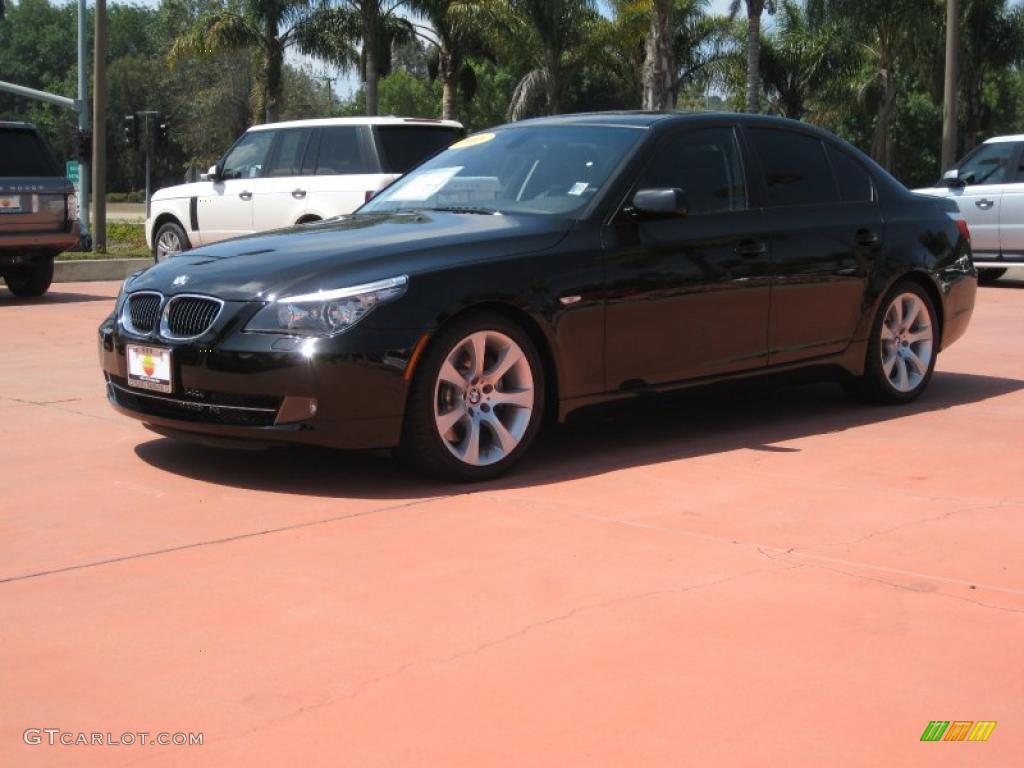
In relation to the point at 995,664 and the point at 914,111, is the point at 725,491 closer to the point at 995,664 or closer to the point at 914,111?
the point at 995,664

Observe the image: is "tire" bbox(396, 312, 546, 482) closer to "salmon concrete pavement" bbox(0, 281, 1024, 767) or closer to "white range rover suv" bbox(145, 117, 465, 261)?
"salmon concrete pavement" bbox(0, 281, 1024, 767)

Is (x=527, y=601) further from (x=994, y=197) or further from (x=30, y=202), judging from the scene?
(x=994, y=197)

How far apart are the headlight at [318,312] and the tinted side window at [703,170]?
1724 millimetres

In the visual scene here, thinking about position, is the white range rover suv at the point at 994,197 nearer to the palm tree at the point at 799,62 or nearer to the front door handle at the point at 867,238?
the front door handle at the point at 867,238

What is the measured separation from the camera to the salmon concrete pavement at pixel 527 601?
3601 mm

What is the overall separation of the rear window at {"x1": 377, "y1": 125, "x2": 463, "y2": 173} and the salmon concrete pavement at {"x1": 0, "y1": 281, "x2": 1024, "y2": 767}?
796cm

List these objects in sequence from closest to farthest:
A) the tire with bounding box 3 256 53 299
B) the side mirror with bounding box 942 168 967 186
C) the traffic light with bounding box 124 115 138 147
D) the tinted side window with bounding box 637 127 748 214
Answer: the tinted side window with bounding box 637 127 748 214
the tire with bounding box 3 256 53 299
the side mirror with bounding box 942 168 967 186
the traffic light with bounding box 124 115 138 147

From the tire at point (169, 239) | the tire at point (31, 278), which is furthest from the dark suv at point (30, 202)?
the tire at point (169, 239)

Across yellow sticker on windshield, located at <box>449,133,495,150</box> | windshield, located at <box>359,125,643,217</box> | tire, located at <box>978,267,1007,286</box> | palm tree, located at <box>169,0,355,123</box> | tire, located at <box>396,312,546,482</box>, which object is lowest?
tire, located at <box>396,312,546,482</box>

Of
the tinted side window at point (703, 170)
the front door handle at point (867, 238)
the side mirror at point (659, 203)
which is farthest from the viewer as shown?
the front door handle at point (867, 238)

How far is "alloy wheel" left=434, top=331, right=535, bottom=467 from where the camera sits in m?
6.23

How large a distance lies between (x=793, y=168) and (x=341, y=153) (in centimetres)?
823

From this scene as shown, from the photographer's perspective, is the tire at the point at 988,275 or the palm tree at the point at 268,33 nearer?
the tire at the point at 988,275

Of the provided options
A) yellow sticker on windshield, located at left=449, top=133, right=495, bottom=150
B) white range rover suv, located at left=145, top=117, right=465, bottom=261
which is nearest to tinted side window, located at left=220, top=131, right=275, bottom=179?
white range rover suv, located at left=145, top=117, right=465, bottom=261
